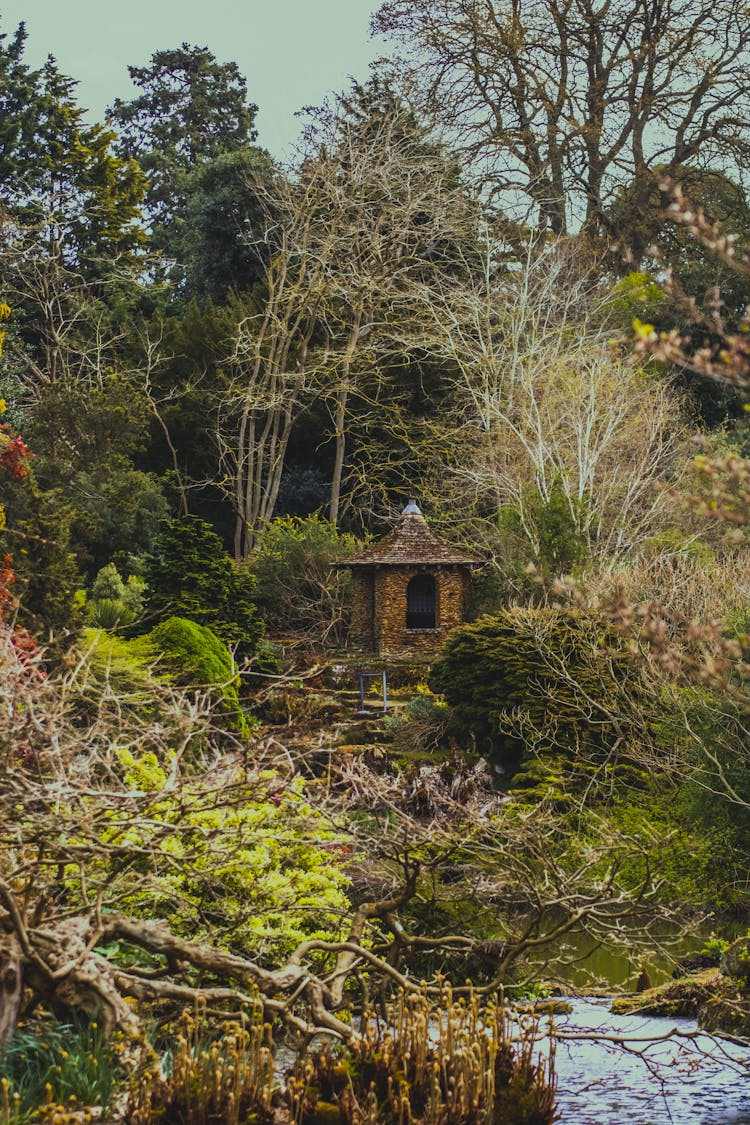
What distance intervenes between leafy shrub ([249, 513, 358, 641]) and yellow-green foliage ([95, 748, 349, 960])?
16058mm

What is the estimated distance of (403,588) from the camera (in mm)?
24297

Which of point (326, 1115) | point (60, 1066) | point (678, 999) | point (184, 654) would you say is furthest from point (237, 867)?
point (184, 654)

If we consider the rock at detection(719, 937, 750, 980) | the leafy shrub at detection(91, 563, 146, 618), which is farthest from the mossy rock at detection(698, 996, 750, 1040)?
the leafy shrub at detection(91, 563, 146, 618)

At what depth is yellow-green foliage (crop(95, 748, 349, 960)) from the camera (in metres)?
7.21

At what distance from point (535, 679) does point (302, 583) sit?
7885mm

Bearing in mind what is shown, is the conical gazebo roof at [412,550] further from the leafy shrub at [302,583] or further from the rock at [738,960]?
the rock at [738,960]

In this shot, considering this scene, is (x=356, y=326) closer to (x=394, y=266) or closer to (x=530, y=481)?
(x=394, y=266)

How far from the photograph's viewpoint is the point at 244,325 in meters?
31.2

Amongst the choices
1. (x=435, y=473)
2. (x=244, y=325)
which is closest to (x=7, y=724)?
(x=435, y=473)

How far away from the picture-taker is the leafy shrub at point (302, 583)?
2558cm

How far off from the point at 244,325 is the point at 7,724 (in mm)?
25609

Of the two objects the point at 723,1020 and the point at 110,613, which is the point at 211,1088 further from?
the point at 110,613

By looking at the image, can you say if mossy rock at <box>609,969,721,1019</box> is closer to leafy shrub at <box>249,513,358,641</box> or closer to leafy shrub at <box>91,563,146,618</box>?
leafy shrub at <box>249,513,358,641</box>

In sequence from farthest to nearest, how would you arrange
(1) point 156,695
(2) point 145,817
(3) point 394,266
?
1. (3) point 394,266
2. (1) point 156,695
3. (2) point 145,817
